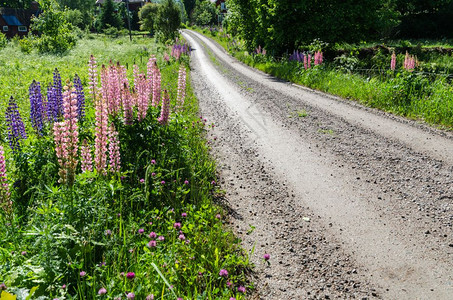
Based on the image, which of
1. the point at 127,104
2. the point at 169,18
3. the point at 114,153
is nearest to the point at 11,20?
the point at 169,18

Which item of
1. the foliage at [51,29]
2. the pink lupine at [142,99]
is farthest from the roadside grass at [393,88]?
the foliage at [51,29]

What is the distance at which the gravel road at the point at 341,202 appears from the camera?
12.4 feet

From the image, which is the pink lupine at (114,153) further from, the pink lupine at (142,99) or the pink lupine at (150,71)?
the pink lupine at (150,71)

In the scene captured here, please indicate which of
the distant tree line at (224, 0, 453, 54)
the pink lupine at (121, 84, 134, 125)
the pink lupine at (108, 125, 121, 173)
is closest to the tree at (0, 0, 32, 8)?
the distant tree line at (224, 0, 453, 54)

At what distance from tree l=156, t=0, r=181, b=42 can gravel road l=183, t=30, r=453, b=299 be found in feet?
114

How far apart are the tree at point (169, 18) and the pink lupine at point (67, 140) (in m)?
40.5

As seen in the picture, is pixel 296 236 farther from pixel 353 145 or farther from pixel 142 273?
pixel 353 145

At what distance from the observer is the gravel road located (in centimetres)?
377

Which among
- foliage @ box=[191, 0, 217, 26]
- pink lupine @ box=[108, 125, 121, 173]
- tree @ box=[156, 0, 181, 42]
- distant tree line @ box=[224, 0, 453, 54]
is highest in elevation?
foliage @ box=[191, 0, 217, 26]

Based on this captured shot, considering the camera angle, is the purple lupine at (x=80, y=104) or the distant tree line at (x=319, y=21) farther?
the distant tree line at (x=319, y=21)

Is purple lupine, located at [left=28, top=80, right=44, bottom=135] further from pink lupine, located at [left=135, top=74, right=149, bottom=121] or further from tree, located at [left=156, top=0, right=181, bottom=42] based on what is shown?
tree, located at [left=156, top=0, right=181, bottom=42]

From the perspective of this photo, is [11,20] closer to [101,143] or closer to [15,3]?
[15,3]

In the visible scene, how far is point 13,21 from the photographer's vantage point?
71125 millimetres

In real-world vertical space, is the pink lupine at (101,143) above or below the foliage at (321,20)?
below
